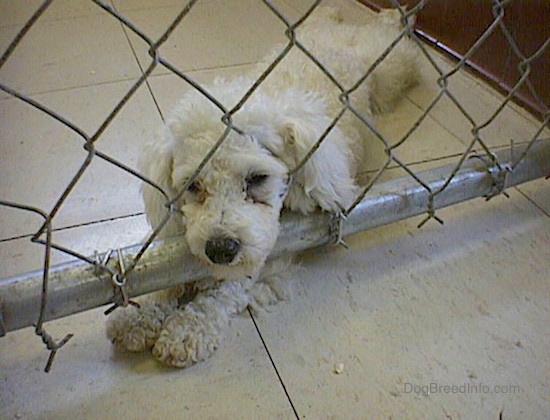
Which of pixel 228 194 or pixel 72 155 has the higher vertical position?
pixel 228 194

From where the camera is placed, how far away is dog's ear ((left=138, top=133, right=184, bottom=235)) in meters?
1.23

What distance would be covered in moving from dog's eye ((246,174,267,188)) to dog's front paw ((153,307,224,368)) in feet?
0.98

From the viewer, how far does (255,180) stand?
3.90 ft

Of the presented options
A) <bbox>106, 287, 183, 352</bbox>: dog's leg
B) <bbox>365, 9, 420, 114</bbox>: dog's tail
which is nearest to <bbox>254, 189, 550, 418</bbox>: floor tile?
<bbox>106, 287, 183, 352</bbox>: dog's leg

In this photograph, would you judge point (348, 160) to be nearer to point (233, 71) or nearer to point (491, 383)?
point (491, 383)

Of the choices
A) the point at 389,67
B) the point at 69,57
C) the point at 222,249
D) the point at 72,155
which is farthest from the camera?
the point at 69,57

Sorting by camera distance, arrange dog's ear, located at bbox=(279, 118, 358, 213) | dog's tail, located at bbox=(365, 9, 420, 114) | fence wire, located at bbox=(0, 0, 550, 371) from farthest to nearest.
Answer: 1. dog's tail, located at bbox=(365, 9, 420, 114)
2. dog's ear, located at bbox=(279, 118, 358, 213)
3. fence wire, located at bbox=(0, 0, 550, 371)

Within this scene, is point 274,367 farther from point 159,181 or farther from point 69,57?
point 69,57

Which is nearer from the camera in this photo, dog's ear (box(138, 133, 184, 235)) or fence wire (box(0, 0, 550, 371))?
fence wire (box(0, 0, 550, 371))

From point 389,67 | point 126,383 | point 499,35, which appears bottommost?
point 126,383

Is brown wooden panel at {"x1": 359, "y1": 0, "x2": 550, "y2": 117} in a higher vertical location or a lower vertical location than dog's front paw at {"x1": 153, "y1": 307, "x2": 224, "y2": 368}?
higher

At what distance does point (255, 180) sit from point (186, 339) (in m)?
0.35

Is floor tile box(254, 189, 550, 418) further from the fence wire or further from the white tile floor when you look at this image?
the fence wire

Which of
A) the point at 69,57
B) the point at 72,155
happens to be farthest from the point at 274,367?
the point at 69,57
